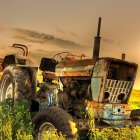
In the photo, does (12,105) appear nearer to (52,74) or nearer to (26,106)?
(26,106)

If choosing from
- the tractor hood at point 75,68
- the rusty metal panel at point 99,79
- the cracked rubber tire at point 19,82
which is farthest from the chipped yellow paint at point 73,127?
the cracked rubber tire at point 19,82

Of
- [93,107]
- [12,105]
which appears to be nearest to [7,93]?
[12,105]

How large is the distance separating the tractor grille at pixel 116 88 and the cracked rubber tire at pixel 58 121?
121 centimetres

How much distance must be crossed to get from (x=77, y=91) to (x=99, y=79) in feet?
2.45

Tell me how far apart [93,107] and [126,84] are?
36.0 inches

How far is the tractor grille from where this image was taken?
6.72 metres

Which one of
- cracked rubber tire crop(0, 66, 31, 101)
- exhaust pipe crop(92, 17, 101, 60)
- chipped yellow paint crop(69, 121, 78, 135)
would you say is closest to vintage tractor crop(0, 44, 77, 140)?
cracked rubber tire crop(0, 66, 31, 101)

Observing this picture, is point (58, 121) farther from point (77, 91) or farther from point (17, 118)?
point (77, 91)

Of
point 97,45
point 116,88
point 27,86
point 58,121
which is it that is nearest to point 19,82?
point 27,86

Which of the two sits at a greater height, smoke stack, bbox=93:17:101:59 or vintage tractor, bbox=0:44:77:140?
Answer: smoke stack, bbox=93:17:101:59

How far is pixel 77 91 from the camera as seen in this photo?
23.7 ft

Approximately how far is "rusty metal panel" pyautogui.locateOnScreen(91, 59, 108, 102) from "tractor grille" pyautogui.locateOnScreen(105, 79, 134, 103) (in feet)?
0.42

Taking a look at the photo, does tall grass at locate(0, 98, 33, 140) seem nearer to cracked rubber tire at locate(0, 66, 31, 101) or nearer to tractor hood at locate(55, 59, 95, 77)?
cracked rubber tire at locate(0, 66, 31, 101)

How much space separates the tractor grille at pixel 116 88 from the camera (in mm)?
6723
